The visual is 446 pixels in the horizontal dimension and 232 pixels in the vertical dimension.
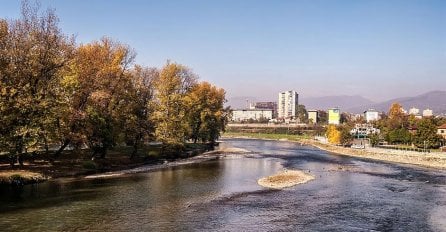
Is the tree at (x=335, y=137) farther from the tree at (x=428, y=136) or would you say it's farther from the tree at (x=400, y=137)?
the tree at (x=428, y=136)

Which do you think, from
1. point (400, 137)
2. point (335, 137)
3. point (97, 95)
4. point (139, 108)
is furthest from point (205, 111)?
point (400, 137)

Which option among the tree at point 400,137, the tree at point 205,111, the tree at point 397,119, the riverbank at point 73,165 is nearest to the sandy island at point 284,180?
the riverbank at point 73,165

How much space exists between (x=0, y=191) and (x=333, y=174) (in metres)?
46.7

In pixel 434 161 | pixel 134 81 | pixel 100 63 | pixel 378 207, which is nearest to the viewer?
pixel 378 207

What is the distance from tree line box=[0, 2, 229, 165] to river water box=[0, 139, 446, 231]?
7.77 m

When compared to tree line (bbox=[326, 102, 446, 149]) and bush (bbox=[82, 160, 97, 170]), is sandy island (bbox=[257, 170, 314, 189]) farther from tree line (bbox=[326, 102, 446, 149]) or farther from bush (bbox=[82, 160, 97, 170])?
tree line (bbox=[326, 102, 446, 149])

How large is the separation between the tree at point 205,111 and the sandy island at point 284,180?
4200cm

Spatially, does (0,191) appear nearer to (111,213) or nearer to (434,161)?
(111,213)

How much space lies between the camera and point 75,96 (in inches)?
2340

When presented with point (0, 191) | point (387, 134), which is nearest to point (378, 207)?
point (0, 191)

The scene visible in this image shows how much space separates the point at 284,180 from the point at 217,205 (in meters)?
19.1

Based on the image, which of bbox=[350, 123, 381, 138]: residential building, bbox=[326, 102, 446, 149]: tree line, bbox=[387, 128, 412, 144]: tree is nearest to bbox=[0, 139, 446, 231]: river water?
bbox=[326, 102, 446, 149]: tree line

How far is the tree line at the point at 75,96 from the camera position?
48094 millimetres

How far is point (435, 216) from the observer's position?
36406 millimetres
